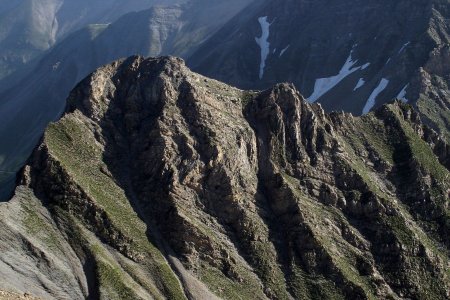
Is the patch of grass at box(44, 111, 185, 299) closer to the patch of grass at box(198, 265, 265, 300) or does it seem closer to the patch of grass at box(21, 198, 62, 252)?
the patch of grass at box(198, 265, 265, 300)

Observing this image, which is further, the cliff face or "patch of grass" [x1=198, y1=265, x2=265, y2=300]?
"patch of grass" [x1=198, y1=265, x2=265, y2=300]

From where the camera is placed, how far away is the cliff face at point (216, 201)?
83.3 m

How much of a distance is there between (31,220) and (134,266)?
557 inches

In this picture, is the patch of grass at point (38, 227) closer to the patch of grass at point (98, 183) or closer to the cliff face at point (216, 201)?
the cliff face at point (216, 201)

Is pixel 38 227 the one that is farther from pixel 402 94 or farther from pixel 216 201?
pixel 402 94

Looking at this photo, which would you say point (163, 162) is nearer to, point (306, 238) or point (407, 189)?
point (306, 238)

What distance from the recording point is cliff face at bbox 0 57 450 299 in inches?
3280

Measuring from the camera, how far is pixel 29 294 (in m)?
69.2

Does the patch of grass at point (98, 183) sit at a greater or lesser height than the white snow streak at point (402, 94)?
lesser

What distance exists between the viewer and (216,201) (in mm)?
95750

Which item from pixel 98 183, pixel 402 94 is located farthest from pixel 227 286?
pixel 402 94

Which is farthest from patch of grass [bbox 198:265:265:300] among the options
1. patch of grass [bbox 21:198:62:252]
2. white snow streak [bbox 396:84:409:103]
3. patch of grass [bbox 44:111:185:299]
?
white snow streak [bbox 396:84:409:103]

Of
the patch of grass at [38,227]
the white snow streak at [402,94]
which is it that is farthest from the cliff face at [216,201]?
the white snow streak at [402,94]

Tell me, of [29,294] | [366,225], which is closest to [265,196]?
[366,225]
